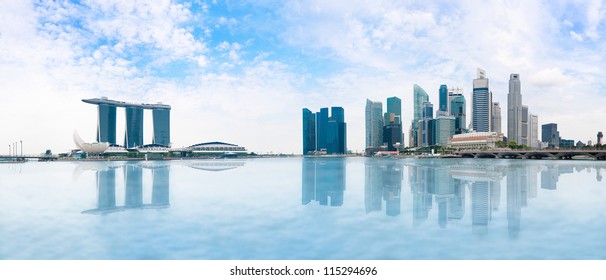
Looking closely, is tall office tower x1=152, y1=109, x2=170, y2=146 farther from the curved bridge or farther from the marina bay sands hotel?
the curved bridge

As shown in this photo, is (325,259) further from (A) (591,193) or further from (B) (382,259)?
(A) (591,193)

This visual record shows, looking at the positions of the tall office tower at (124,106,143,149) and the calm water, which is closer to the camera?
the calm water

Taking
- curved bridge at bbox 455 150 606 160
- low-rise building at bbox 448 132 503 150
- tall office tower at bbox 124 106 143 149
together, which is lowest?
curved bridge at bbox 455 150 606 160

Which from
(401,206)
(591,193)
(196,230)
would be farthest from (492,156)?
(196,230)

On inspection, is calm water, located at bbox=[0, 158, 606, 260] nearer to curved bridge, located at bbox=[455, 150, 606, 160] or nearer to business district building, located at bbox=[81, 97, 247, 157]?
curved bridge, located at bbox=[455, 150, 606, 160]

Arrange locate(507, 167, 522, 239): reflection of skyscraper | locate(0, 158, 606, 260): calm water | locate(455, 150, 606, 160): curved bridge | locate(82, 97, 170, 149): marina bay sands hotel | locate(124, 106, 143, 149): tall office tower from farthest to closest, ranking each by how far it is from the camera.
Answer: locate(124, 106, 143, 149): tall office tower < locate(82, 97, 170, 149): marina bay sands hotel < locate(455, 150, 606, 160): curved bridge < locate(507, 167, 522, 239): reflection of skyscraper < locate(0, 158, 606, 260): calm water

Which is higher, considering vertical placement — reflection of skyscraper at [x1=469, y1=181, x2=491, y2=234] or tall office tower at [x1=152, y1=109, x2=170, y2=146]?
tall office tower at [x1=152, y1=109, x2=170, y2=146]

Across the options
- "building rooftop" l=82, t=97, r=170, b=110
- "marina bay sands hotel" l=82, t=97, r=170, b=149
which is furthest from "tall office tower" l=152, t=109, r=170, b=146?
"building rooftop" l=82, t=97, r=170, b=110

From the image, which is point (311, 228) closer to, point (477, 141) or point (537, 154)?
point (537, 154)

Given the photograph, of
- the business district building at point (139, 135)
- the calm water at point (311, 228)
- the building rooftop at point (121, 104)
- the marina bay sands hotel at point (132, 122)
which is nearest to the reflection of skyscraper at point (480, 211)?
the calm water at point (311, 228)

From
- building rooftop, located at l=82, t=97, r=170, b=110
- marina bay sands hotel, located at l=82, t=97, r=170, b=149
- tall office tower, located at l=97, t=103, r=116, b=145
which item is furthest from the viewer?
marina bay sands hotel, located at l=82, t=97, r=170, b=149
